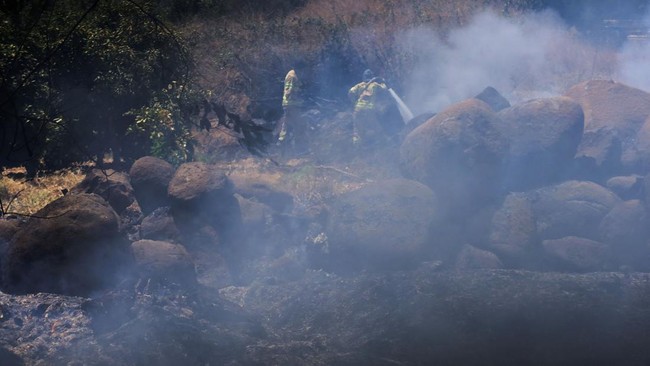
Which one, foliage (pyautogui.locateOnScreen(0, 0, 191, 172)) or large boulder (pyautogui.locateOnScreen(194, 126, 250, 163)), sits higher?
foliage (pyautogui.locateOnScreen(0, 0, 191, 172))

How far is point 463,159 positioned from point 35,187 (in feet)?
25.0

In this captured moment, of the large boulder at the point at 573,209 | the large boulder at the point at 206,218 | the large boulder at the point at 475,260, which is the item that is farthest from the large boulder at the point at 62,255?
the large boulder at the point at 573,209

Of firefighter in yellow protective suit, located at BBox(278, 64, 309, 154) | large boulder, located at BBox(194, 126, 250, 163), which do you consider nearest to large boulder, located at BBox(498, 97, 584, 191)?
firefighter in yellow protective suit, located at BBox(278, 64, 309, 154)

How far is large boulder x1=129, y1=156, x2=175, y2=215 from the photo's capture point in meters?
9.37

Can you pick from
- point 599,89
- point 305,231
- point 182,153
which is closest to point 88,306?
point 305,231

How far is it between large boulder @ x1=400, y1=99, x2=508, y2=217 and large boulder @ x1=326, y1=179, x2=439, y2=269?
1.17 ft

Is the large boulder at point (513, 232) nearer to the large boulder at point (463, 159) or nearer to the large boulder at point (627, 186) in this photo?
the large boulder at point (463, 159)

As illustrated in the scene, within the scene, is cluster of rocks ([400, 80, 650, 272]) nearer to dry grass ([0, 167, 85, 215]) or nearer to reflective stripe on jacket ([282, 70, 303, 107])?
reflective stripe on jacket ([282, 70, 303, 107])

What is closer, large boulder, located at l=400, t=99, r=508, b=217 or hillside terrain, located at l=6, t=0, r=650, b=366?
hillside terrain, located at l=6, t=0, r=650, b=366

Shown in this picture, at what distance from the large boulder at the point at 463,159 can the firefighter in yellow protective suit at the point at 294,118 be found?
4.17 metres

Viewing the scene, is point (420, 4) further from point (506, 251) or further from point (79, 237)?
point (79, 237)

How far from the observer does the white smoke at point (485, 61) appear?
1622 cm

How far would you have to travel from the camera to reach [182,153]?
35.5 ft

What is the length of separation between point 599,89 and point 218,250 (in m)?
7.67
